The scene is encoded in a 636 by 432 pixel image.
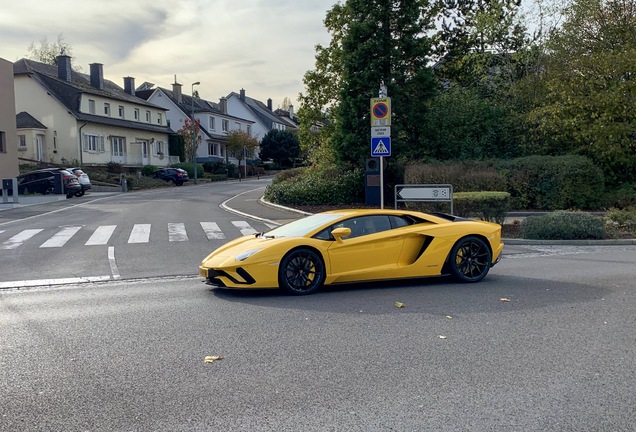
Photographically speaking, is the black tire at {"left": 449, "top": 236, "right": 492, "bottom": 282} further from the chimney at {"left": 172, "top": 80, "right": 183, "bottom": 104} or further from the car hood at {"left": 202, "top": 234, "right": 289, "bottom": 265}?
the chimney at {"left": 172, "top": 80, "right": 183, "bottom": 104}

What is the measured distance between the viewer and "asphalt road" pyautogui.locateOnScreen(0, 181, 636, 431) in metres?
4.16

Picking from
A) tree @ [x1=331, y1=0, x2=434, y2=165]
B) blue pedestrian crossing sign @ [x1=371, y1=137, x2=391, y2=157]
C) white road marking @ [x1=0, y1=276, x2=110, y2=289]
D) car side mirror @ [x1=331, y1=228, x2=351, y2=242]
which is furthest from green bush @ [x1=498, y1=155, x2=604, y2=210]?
white road marking @ [x1=0, y1=276, x2=110, y2=289]

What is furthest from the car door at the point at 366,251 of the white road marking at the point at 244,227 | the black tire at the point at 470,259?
the white road marking at the point at 244,227

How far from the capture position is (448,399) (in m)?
4.44

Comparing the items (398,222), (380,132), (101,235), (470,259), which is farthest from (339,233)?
(101,235)

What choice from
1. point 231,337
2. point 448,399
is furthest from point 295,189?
point 448,399

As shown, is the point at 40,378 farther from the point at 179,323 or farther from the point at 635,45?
the point at 635,45

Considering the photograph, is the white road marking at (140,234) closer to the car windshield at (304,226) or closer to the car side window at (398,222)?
the car windshield at (304,226)

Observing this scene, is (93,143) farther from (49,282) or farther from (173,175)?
(49,282)

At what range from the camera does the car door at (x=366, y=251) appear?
8586 millimetres

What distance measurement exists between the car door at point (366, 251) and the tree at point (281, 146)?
67952 millimetres

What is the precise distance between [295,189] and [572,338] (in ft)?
59.3

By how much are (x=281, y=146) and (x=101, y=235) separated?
61863 millimetres

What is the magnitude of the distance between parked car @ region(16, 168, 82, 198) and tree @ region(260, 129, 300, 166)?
44.6m
